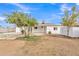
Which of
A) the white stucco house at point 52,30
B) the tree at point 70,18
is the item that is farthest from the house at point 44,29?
the tree at point 70,18

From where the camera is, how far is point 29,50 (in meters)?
4.30

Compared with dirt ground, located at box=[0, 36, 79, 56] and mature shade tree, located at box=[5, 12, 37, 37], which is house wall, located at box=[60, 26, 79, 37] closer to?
dirt ground, located at box=[0, 36, 79, 56]

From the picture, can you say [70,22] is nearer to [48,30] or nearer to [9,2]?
[48,30]

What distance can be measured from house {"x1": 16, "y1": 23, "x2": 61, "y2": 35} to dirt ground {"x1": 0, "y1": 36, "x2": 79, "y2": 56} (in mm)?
86

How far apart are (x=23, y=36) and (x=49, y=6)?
1.88 feet

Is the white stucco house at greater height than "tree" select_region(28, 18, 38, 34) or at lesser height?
lesser

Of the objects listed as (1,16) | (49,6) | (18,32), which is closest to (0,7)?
(1,16)

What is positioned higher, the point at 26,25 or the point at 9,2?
the point at 9,2

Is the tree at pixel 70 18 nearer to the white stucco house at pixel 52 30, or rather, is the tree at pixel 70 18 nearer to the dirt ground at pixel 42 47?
the white stucco house at pixel 52 30

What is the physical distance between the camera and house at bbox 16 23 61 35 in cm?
431

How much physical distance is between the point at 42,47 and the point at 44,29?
0.26 meters

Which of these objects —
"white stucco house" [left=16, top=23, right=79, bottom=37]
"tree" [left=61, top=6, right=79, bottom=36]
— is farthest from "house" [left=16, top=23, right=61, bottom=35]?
"tree" [left=61, top=6, right=79, bottom=36]

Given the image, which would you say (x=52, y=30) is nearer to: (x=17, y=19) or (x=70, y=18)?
(x=70, y=18)

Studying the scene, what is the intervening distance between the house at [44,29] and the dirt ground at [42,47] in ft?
0.28
